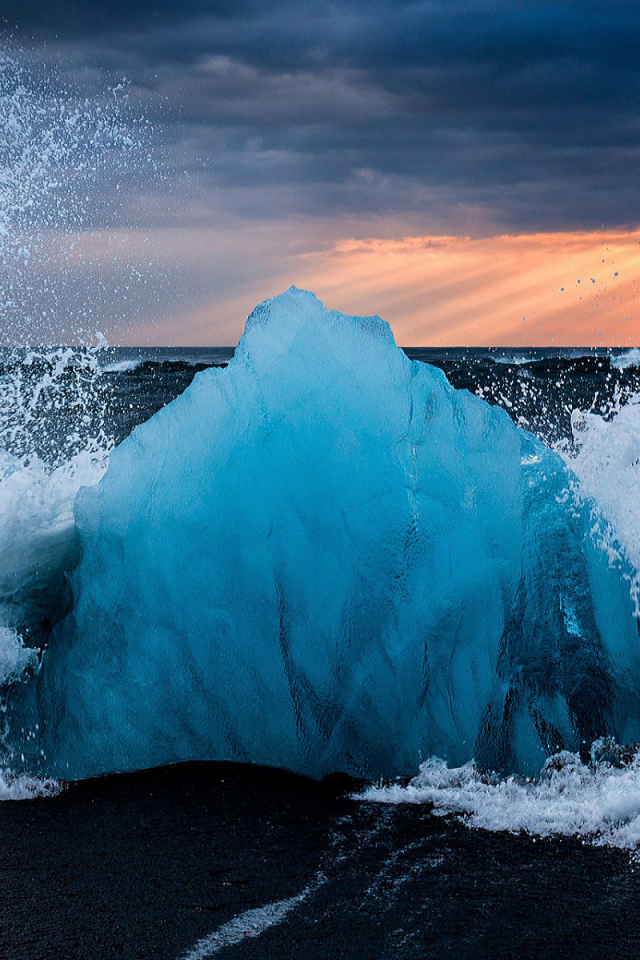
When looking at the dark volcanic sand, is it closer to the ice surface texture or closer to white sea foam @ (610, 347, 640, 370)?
the ice surface texture

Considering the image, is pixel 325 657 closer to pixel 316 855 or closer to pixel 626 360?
pixel 316 855

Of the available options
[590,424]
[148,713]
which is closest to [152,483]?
[148,713]

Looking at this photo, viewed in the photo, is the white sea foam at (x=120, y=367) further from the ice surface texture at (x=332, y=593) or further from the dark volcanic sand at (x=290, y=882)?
the dark volcanic sand at (x=290, y=882)

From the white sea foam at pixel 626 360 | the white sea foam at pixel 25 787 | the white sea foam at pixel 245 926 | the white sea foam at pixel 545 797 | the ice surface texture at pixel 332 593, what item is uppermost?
the white sea foam at pixel 626 360

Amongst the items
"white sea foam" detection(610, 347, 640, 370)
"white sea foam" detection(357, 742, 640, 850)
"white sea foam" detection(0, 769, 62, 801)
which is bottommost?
"white sea foam" detection(357, 742, 640, 850)

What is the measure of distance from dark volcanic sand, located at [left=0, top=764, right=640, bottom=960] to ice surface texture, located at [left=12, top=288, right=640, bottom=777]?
37 centimetres

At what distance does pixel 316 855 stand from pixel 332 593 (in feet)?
3.98

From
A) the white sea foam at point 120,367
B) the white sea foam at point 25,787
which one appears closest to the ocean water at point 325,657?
the white sea foam at point 25,787

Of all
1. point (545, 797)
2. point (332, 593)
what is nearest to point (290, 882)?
point (545, 797)

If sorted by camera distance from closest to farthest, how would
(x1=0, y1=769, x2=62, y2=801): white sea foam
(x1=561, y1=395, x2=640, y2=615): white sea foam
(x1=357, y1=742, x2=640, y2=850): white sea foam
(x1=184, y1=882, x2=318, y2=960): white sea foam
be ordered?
1. (x1=184, y1=882, x2=318, y2=960): white sea foam
2. (x1=357, y1=742, x2=640, y2=850): white sea foam
3. (x1=0, y1=769, x2=62, y2=801): white sea foam
4. (x1=561, y1=395, x2=640, y2=615): white sea foam

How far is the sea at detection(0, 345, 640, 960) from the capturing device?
2.71m

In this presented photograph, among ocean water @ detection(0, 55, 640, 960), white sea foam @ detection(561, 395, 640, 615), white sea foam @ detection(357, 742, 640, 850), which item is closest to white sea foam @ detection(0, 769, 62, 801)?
ocean water @ detection(0, 55, 640, 960)

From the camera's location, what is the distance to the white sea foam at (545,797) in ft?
11.3

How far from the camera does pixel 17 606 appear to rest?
4.32 metres
